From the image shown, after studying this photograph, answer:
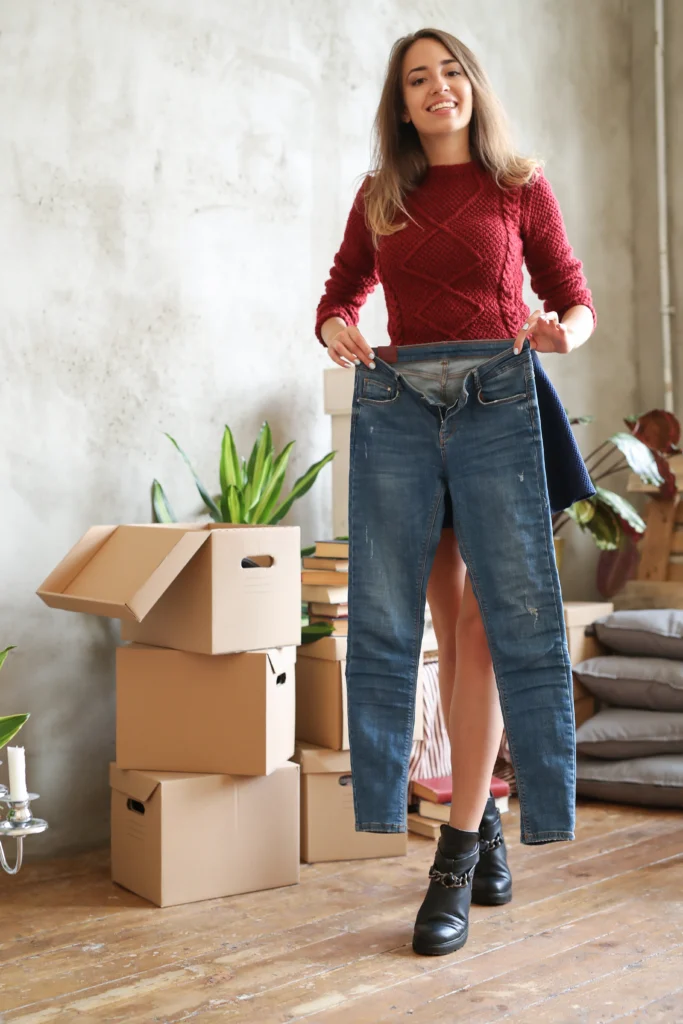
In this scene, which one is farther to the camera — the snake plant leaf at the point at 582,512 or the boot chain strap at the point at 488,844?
the snake plant leaf at the point at 582,512

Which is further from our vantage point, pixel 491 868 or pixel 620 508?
pixel 620 508

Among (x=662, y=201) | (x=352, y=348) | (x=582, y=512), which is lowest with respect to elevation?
(x=582, y=512)

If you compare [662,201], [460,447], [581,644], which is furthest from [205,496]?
[662,201]

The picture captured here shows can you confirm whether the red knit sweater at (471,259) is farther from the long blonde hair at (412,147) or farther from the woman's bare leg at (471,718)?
the woman's bare leg at (471,718)

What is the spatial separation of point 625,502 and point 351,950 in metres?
1.88

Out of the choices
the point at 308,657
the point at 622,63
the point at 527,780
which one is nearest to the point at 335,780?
the point at 308,657

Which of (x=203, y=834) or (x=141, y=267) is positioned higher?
(x=141, y=267)

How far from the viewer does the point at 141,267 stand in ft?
8.27

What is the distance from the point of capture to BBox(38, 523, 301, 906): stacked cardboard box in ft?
6.52

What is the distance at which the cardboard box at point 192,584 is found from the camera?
1.92 m

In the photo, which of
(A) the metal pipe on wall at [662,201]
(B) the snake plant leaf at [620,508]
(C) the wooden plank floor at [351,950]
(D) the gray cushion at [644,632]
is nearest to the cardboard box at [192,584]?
(C) the wooden plank floor at [351,950]

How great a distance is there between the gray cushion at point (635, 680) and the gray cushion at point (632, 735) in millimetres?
37

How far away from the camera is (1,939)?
5.94ft

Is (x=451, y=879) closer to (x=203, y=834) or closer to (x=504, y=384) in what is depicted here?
(x=203, y=834)
